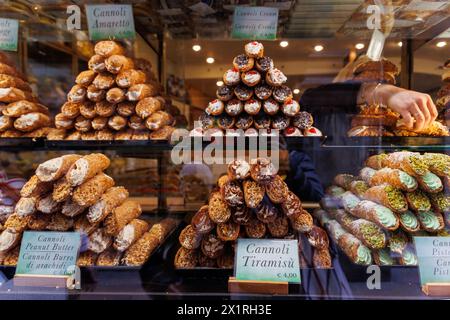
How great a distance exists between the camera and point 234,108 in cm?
126

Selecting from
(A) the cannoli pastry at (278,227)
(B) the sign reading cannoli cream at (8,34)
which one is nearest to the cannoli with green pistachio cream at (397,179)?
(A) the cannoli pastry at (278,227)

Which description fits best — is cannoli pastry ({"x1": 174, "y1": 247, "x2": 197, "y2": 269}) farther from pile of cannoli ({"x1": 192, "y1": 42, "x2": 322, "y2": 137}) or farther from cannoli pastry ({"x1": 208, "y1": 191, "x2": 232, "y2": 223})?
pile of cannoli ({"x1": 192, "y1": 42, "x2": 322, "y2": 137})

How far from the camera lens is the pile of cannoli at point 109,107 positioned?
1365 mm

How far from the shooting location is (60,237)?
1.16 metres

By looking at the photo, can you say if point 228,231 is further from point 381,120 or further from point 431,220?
point 381,120

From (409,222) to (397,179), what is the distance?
14 cm

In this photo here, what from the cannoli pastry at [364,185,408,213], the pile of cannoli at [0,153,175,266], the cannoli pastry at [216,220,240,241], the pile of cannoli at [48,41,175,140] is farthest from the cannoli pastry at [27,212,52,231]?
the cannoli pastry at [364,185,408,213]

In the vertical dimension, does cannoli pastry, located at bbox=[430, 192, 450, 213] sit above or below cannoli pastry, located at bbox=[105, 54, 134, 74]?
below

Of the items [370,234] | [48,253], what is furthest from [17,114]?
[370,234]

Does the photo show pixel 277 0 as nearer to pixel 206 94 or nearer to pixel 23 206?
pixel 206 94

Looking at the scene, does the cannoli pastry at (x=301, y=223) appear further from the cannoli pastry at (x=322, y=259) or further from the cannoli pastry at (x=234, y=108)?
the cannoli pastry at (x=234, y=108)

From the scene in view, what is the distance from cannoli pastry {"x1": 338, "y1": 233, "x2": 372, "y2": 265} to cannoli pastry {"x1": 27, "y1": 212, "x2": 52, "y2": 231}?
0.98m

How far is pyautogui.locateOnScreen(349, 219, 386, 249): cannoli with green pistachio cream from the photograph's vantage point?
1158 mm

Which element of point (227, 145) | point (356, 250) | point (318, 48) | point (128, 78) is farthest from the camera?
point (318, 48)
